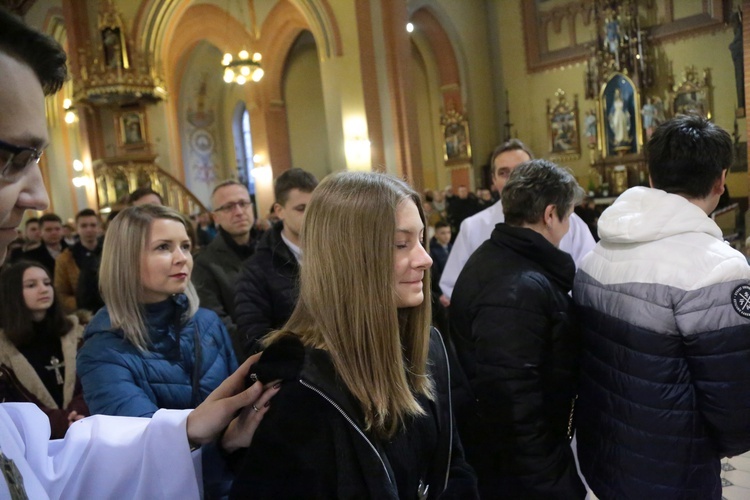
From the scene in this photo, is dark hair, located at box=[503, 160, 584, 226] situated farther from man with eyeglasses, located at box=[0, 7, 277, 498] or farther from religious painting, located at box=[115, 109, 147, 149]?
religious painting, located at box=[115, 109, 147, 149]

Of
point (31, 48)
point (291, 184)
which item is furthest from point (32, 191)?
point (291, 184)

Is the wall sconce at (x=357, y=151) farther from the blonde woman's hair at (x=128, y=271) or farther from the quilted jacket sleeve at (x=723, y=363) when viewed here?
the quilted jacket sleeve at (x=723, y=363)

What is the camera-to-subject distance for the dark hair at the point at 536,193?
7.00 ft

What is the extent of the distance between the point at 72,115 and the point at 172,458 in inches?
577

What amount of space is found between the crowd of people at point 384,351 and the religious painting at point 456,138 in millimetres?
13616

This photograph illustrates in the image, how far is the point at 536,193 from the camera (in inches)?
84.0

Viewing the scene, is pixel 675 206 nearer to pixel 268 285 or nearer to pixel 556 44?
pixel 268 285

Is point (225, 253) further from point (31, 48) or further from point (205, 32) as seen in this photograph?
point (205, 32)

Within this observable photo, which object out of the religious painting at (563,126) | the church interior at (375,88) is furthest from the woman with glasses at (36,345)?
the religious painting at (563,126)

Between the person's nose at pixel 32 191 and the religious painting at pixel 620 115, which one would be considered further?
the religious painting at pixel 620 115

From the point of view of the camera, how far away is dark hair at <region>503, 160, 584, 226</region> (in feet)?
7.00

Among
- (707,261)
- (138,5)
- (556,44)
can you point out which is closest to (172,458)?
(707,261)

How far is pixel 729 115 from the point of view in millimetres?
13344

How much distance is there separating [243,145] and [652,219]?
1882 centimetres
